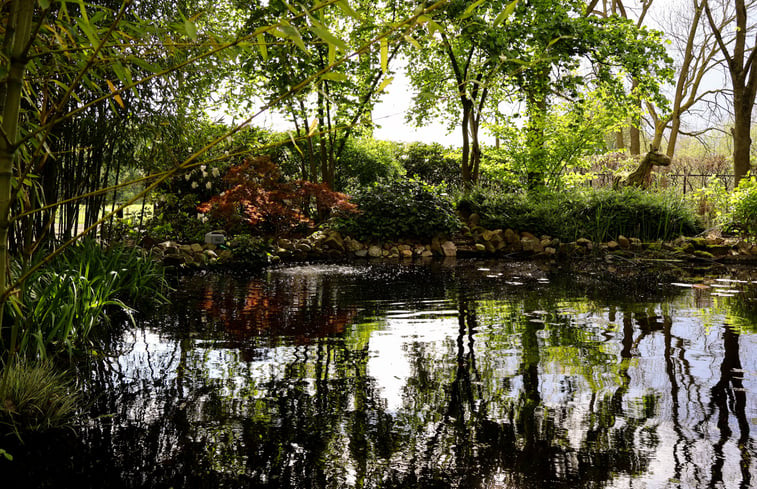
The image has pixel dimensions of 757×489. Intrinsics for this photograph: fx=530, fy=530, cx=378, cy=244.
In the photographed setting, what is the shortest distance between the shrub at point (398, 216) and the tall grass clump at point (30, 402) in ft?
24.5

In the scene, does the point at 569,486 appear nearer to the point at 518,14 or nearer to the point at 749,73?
the point at 518,14

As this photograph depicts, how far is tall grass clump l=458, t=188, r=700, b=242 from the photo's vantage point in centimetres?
952

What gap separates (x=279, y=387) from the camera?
2484 mm

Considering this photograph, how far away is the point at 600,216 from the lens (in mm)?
9469

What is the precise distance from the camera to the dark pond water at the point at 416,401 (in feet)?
5.57

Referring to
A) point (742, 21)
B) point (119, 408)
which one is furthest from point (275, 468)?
point (742, 21)

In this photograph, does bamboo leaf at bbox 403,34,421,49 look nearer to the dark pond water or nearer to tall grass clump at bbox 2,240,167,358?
the dark pond water

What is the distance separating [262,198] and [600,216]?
5.90 metres

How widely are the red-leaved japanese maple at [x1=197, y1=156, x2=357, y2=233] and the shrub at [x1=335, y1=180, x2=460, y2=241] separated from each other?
548 mm

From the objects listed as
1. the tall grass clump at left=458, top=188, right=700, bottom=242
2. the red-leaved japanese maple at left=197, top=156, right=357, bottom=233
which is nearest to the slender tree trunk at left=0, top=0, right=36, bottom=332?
the red-leaved japanese maple at left=197, top=156, right=357, bottom=233

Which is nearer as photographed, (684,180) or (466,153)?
(466,153)

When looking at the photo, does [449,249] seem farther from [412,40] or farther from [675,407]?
[412,40]

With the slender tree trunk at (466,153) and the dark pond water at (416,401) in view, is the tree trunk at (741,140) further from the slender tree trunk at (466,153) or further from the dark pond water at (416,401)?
the dark pond water at (416,401)

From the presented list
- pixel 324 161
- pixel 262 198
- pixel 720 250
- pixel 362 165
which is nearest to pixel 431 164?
pixel 362 165
